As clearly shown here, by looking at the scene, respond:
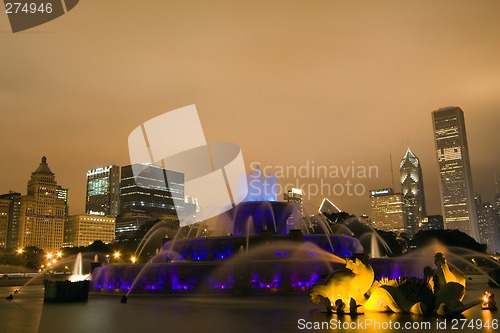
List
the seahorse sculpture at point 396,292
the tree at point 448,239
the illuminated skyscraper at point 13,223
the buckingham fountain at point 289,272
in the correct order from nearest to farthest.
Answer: the seahorse sculpture at point 396,292 < the buckingham fountain at point 289,272 < the tree at point 448,239 < the illuminated skyscraper at point 13,223

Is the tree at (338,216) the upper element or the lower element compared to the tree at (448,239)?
upper

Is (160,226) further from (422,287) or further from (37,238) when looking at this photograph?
(422,287)

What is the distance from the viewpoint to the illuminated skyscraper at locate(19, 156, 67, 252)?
7421 inches

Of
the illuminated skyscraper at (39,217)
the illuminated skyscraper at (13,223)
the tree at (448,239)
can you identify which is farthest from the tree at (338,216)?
the illuminated skyscraper at (13,223)

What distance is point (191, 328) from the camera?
14.2m

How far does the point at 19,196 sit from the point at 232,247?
186948 millimetres

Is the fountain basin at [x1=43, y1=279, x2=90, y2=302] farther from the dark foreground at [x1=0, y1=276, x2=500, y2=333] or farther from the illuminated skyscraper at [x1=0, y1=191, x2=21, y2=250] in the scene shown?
the illuminated skyscraper at [x1=0, y1=191, x2=21, y2=250]

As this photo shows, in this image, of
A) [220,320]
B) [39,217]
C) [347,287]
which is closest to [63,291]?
[220,320]

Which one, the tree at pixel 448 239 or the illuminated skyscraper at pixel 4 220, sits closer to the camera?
the tree at pixel 448 239

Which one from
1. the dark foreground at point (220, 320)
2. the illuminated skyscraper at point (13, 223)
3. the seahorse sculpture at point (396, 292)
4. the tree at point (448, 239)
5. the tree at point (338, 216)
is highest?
the illuminated skyscraper at point (13, 223)

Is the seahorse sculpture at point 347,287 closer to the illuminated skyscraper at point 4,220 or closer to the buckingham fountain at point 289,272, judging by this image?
the buckingham fountain at point 289,272

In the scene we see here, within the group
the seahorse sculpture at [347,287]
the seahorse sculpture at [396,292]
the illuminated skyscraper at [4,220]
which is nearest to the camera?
the seahorse sculpture at [396,292]

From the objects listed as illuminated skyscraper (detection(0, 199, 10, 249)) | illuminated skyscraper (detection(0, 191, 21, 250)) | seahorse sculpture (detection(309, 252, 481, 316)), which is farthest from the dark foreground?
illuminated skyscraper (detection(0, 199, 10, 249))

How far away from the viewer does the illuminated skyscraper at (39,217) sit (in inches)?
7421
